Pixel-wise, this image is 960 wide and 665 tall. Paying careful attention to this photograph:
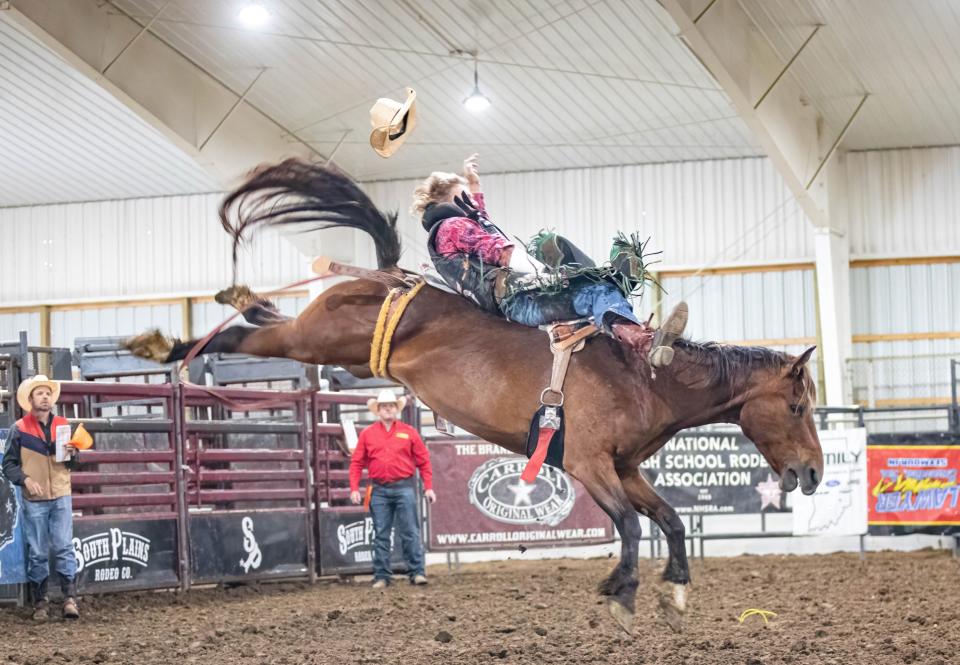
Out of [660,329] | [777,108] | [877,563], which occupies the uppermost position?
[777,108]

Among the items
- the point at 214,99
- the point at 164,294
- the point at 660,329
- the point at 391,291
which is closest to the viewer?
the point at 660,329

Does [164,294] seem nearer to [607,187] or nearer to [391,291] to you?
[607,187]

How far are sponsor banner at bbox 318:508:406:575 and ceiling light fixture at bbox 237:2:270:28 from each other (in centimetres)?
627

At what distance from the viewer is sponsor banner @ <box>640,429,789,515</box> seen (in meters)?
12.1


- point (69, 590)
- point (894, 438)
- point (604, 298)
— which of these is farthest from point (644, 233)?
point (604, 298)

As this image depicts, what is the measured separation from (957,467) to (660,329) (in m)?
8.16

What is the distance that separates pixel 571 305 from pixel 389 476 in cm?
516

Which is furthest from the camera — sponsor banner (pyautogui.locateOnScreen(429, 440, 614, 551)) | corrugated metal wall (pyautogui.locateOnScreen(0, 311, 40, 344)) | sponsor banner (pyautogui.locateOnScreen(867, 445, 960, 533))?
corrugated metal wall (pyautogui.locateOnScreen(0, 311, 40, 344))

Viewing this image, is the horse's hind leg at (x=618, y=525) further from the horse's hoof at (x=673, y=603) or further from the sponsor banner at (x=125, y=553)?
the sponsor banner at (x=125, y=553)

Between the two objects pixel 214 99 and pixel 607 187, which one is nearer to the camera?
pixel 214 99

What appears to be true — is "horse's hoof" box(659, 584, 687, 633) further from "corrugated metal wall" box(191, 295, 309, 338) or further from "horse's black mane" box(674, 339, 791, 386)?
"corrugated metal wall" box(191, 295, 309, 338)

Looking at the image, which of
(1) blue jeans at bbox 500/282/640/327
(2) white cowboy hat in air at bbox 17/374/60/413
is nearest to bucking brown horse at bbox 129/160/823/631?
(1) blue jeans at bbox 500/282/640/327

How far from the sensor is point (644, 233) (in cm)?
1939

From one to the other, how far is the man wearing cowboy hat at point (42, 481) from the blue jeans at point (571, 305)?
12.5ft
